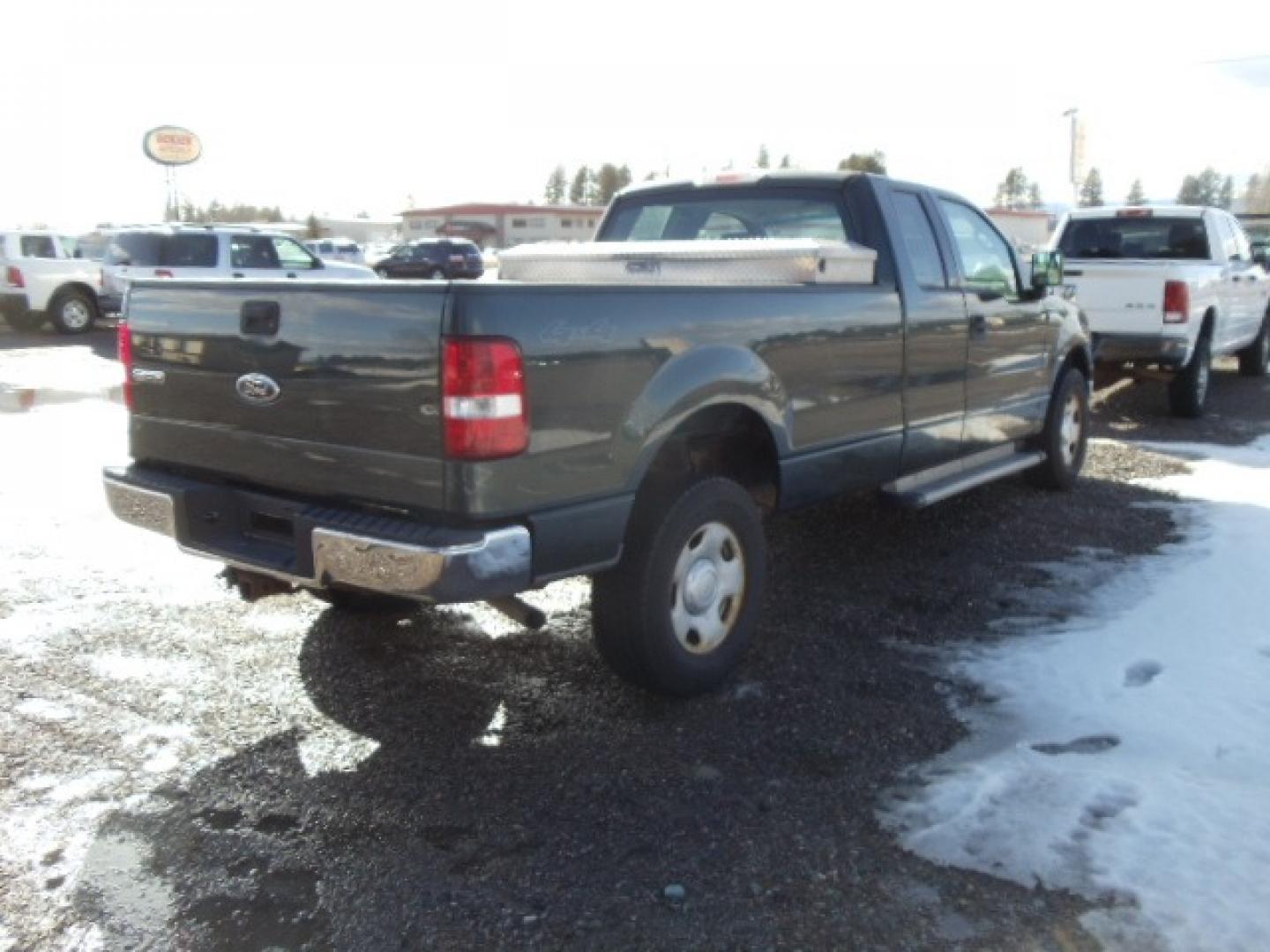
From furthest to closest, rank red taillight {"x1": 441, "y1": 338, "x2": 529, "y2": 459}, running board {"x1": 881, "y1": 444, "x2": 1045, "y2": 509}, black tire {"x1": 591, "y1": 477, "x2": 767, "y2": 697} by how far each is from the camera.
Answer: running board {"x1": 881, "y1": 444, "x2": 1045, "y2": 509}, black tire {"x1": 591, "y1": 477, "x2": 767, "y2": 697}, red taillight {"x1": 441, "y1": 338, "x2": 529, "y2": 459}

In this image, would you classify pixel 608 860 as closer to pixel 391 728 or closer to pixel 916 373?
pixel 391 728

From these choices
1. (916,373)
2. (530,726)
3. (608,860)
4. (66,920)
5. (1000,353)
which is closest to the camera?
(66,920)

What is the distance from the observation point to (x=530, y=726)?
392 centimetres

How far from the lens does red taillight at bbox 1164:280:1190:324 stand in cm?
952

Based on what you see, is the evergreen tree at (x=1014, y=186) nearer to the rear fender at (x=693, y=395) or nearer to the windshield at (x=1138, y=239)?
the windshield at (x=1138, y=239)

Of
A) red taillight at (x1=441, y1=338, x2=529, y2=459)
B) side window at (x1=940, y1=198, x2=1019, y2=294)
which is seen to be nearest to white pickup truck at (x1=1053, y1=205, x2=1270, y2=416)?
side window at (x1=940, y1=198, x2=1019, y2=294)

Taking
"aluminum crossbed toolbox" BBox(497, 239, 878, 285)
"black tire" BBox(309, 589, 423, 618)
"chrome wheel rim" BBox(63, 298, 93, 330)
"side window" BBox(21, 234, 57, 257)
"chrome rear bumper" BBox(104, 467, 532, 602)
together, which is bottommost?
"black tire" BBox(309, 589, 423, 618)

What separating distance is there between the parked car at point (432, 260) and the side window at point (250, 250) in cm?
2305

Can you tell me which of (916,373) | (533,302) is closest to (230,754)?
(533,302)

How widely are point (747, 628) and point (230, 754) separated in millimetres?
1894

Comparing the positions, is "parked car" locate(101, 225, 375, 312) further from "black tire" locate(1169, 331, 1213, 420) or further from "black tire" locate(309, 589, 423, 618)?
"black tire" locate(309, 589, 423, 618)

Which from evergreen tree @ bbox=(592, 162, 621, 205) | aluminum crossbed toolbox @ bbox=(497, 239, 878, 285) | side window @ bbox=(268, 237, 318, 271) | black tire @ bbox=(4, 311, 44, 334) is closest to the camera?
aluminum crossbed toolbox @ bbox=(497, 239, 878, 285)

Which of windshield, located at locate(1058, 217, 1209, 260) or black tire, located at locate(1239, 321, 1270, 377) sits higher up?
windshield, located at locate(1058, 217, 1209, 260)

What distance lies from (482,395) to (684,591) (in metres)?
1.24
